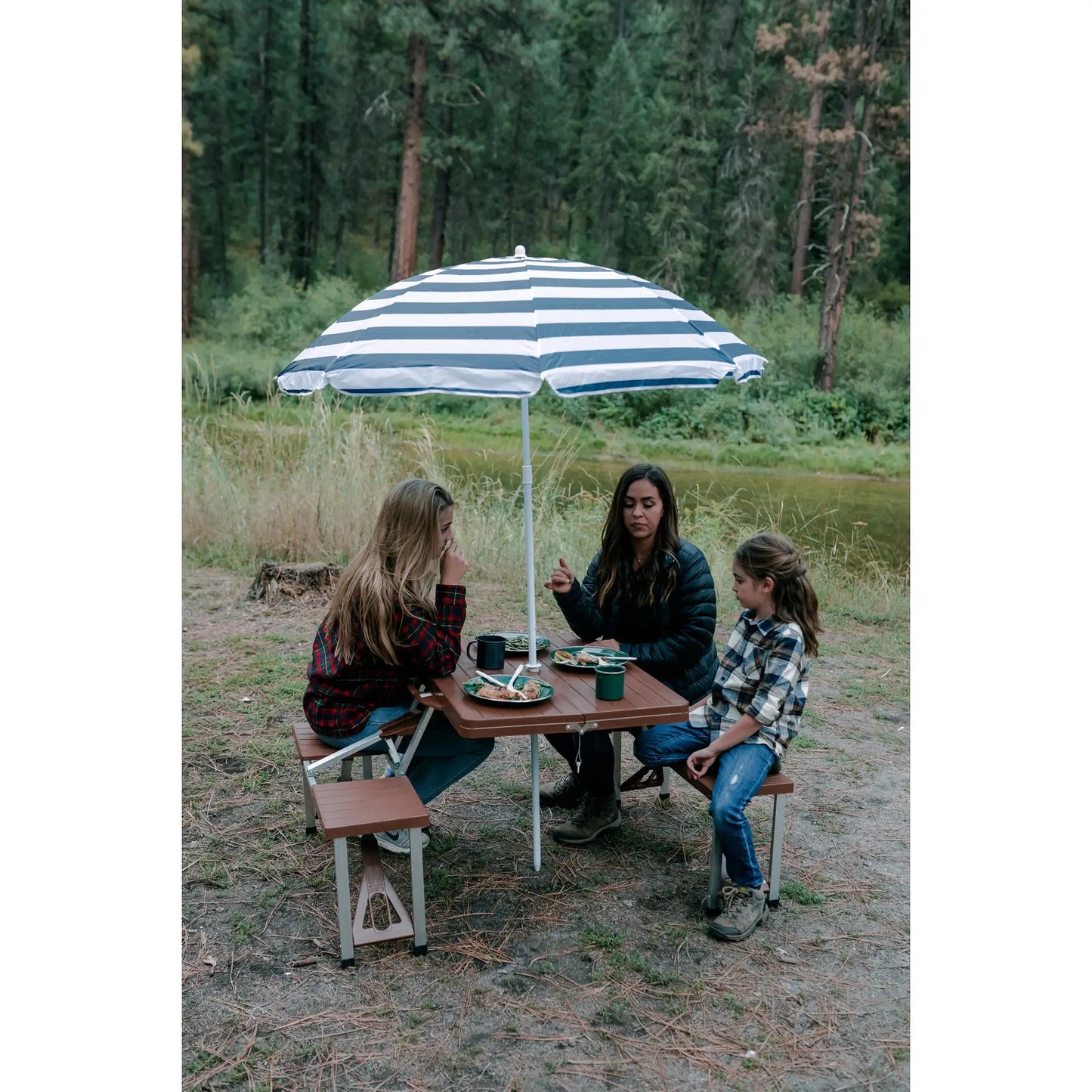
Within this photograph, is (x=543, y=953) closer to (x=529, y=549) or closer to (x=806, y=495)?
(x=529, y=549)

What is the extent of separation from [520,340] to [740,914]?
1613 millimetres

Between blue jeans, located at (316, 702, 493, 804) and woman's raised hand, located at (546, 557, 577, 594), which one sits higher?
woman's raised hand, located at (546, 557, 577, 594)

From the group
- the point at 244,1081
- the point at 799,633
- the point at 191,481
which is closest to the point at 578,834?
the point at 799,633

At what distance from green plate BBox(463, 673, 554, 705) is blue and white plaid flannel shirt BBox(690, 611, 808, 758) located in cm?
49

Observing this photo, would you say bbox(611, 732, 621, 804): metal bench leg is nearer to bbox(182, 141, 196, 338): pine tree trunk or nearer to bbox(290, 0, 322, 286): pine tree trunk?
bbox(182, 141, 196, 338): pine tree trunk

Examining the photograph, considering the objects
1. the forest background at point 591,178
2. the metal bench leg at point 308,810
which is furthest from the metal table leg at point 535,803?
the forest background at point 591,178

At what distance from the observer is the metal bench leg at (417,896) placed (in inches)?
101

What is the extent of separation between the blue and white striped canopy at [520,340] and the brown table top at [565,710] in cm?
83

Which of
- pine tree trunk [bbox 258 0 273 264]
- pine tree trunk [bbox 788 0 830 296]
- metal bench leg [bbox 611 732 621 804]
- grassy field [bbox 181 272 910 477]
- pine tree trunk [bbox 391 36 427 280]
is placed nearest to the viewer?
metal bench leg [bbox 611 732 621 804]

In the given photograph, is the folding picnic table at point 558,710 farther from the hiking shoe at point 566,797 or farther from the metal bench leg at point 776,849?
the hiking shoe at point 566,797

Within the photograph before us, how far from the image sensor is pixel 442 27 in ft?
47.1

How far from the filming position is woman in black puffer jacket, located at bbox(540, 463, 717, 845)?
3.21m

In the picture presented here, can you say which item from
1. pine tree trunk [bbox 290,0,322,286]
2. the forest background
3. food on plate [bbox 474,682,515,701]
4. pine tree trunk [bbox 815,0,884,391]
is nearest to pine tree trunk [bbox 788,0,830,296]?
the forest background

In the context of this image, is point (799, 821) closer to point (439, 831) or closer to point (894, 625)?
point (439, 831)
